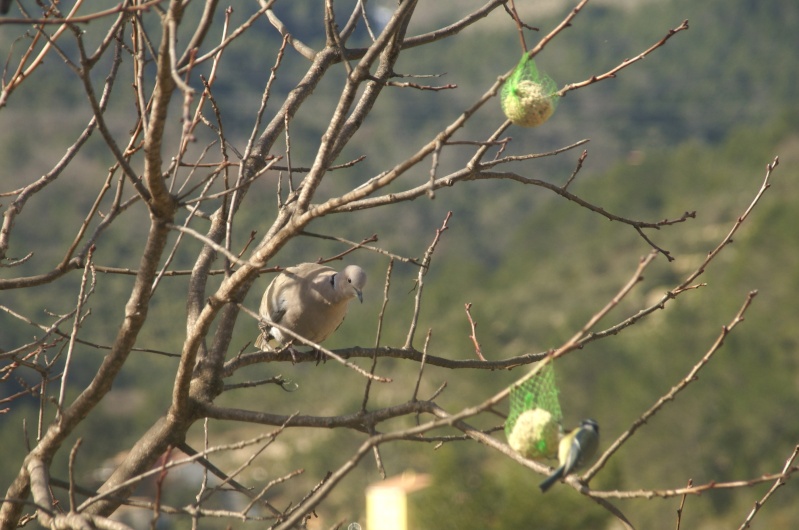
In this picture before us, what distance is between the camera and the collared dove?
12.9ft

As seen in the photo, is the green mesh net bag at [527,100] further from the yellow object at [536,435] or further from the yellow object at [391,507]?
the yellow object at [391,507]

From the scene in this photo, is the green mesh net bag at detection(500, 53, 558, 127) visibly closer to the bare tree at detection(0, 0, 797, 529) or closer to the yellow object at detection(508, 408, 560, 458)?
the bare tree at detection(0, 0, 797, 529)

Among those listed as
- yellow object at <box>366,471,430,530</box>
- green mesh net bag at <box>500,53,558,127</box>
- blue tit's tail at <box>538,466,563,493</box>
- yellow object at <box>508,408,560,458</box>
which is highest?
yellow object at <box>366,471,430,530</box>

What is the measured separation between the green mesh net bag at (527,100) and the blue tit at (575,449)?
752 mm

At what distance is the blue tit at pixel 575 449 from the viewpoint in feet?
6.68

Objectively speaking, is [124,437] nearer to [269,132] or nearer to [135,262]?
[135,262]

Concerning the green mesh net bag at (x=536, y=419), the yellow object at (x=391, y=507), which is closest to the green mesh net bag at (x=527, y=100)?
the green mesh net bag at (x=536, y=419)

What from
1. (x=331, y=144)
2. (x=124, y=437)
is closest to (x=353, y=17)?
(x=331, y=144)

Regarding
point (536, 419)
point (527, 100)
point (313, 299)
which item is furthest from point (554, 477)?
point (313, 299)

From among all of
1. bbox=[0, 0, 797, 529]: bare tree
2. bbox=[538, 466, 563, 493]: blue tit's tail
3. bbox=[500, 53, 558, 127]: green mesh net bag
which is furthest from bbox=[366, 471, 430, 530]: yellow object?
bbox=[538, 466, 563, 493]: blue tit's tail

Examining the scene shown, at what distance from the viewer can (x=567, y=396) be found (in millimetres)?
28281

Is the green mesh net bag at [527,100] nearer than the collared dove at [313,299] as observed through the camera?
Yes

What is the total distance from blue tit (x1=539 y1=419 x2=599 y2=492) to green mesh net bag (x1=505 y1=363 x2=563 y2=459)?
4 cm

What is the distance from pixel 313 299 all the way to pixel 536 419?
1854mm
